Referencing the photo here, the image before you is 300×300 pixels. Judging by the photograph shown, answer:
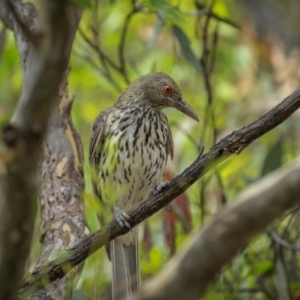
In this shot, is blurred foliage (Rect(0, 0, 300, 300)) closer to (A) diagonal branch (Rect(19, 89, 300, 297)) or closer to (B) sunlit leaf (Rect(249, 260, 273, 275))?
(B) sunlit leaf (Rect(249, 260, 273, 275))

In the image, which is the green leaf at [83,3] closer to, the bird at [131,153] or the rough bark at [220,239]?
the rough bark at [220,239]

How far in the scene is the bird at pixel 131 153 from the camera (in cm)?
418

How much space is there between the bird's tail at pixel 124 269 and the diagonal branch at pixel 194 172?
94 cm

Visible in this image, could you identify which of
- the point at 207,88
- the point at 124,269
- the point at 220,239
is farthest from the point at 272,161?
the point at 220,239

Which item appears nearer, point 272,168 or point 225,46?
point 272,168

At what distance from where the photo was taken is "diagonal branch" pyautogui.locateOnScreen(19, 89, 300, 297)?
2752 millimetres

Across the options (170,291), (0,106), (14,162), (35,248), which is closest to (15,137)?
(14,162)

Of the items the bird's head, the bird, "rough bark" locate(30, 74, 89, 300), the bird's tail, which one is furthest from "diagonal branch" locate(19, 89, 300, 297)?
the bird's head

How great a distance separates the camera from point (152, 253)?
13.6 feet

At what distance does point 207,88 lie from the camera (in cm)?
449

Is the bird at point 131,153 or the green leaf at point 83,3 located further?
the bird at point 131,153

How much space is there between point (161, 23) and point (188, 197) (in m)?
1.13

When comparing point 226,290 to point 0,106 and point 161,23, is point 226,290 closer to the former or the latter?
point 161,23

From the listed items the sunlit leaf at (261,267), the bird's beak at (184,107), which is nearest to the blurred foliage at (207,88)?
the sunlit leaf at (261,267)
